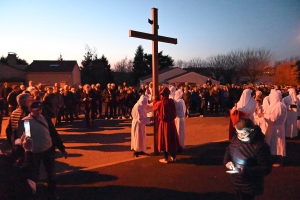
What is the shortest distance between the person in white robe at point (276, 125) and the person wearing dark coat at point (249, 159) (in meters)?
3.71

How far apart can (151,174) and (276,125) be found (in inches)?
133

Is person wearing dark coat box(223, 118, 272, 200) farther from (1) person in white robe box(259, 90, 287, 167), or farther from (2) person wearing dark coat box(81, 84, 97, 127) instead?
(2) person wearing dark coat box(81, 84, 97, 127)

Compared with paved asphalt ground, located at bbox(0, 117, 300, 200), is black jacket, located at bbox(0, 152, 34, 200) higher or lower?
higher

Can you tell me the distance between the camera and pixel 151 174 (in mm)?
6793

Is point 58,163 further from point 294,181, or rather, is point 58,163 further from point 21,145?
point 294,181

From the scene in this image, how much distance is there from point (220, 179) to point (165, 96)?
2.50 m

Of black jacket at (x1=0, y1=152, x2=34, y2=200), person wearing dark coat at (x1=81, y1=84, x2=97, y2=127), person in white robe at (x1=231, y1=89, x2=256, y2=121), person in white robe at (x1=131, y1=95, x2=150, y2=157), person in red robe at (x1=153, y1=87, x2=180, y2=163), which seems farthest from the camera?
person wearing dark coat at (x1=81, y1=84, x2=97, y2=127)

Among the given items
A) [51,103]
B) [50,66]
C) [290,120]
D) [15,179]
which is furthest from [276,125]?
[50,66]

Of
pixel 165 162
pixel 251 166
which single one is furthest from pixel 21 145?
pixel 165 162

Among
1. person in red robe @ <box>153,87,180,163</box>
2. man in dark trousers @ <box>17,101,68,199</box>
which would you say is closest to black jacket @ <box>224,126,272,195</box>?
man in dark trousers @ <box>17,101,68,199</box>

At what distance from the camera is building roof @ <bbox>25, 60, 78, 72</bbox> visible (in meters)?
42.8

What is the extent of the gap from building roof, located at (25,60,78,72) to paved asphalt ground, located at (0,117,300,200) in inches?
1340

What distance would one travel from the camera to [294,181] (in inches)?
247

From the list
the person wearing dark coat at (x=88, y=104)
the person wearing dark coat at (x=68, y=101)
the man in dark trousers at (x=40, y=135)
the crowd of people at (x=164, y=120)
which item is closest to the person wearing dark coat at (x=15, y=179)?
the crowd of people at (x=164, y=120)
